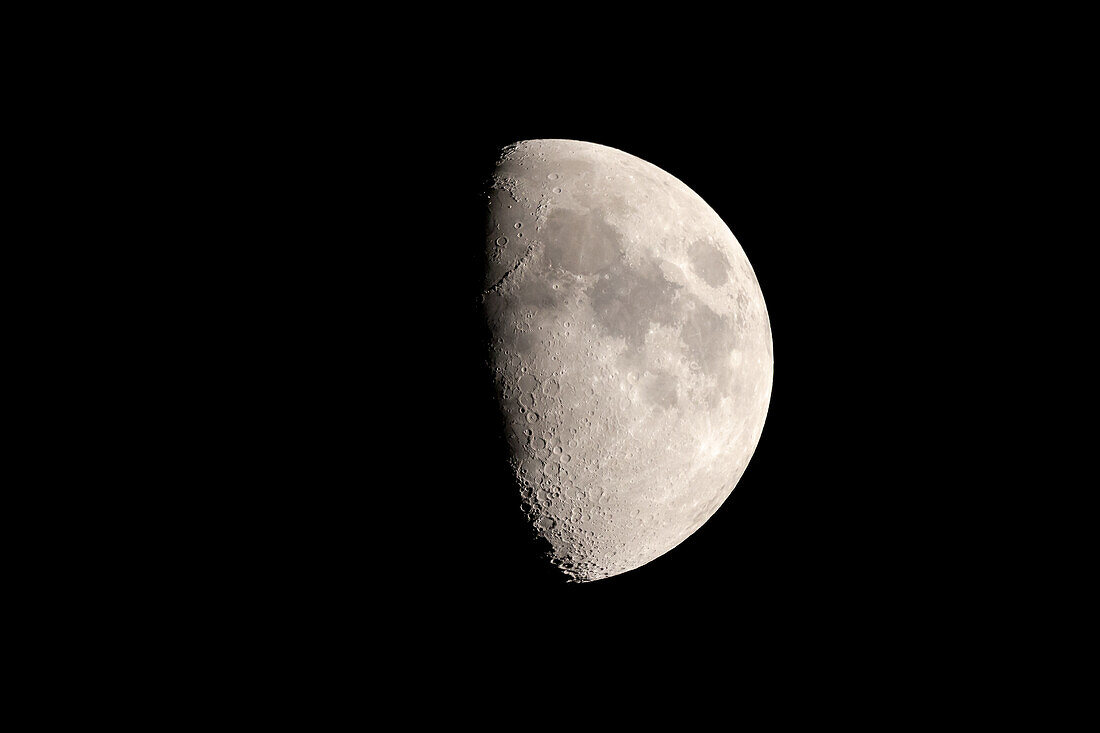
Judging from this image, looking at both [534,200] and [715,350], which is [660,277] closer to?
[715,350]

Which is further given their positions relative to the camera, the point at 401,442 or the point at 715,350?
the point at 715,350

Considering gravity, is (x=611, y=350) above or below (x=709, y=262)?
below

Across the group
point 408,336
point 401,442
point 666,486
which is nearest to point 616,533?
point 666,486

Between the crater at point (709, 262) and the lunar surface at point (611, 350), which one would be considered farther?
the crater at point (709, 262)

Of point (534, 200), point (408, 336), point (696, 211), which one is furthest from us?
point (696, 211)

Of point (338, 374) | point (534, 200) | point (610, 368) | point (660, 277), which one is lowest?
point (338, 374)

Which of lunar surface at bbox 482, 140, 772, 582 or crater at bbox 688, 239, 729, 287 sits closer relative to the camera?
lunar surface at bbox 482, 140, 772, 582

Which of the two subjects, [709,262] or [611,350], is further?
[709,262]

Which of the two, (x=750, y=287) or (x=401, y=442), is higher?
(x=750, y=287)
